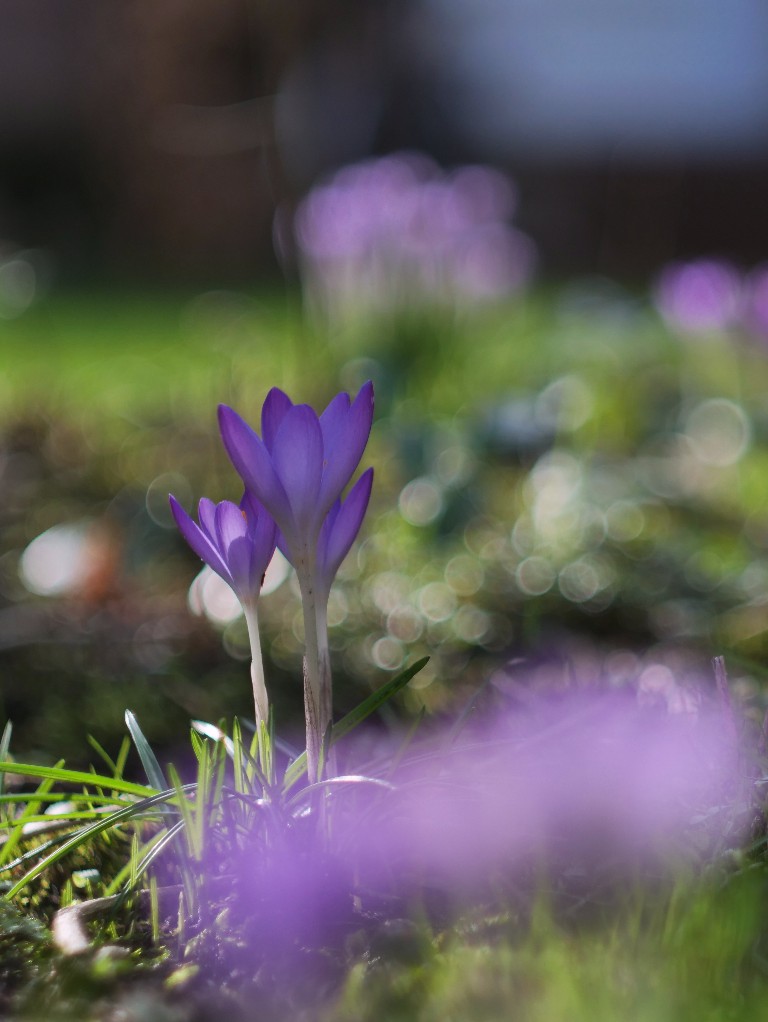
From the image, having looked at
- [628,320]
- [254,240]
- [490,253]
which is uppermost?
[490,253]

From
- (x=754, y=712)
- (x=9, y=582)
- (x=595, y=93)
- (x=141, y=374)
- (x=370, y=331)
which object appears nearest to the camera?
(x=754, y=712)

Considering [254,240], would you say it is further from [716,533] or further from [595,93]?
[716,533]

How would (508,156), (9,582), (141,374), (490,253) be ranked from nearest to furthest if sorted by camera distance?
(9,582) < (490,253) < (141,374) < (508,156)

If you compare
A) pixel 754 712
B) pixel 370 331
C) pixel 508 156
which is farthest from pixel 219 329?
pixel 508 156

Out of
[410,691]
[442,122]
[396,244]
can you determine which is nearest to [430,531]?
[410,691]

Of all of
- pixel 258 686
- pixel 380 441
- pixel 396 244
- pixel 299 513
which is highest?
pixel 299 513

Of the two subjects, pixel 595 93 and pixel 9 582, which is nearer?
pixel 9 582

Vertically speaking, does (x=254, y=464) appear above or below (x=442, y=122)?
above

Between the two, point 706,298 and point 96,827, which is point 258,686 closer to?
point 96,827
